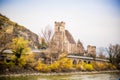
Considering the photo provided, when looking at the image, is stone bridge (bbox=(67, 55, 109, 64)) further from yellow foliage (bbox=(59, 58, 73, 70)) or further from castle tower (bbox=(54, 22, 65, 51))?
castle tower (bbox=(54, 22, 65, 51))

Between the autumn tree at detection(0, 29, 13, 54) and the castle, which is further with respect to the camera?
the castle

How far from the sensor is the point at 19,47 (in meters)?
3.78

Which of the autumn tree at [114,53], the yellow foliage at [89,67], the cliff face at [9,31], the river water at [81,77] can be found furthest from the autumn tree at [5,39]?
the autumn tree at [114,53]

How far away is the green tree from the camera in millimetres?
3758

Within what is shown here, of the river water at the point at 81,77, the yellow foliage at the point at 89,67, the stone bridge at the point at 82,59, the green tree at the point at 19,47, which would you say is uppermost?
the green tree at the point at 19,47

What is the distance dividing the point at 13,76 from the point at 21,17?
0.79m

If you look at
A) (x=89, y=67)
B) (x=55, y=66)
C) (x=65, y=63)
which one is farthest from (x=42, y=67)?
(x=89, y=67)

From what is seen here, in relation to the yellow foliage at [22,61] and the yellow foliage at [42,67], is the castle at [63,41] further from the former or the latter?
the yellow foliage at [22,61]

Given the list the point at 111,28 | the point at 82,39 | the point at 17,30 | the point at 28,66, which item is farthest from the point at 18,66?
the point at 111,28

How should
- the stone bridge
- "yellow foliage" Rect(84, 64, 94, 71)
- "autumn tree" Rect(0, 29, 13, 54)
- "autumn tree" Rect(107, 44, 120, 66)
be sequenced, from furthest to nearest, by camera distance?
"autumn tree" Rect(107, 44, 120, 66) < "yellow foliage" Rect(84, 64, 94, 71) < the stone bridge < "autumn tree" Rect(0, 29, 13, 54)

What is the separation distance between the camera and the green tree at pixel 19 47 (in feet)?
12.3

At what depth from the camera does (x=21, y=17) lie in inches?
153

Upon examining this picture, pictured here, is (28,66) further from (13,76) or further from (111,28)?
(111,28)

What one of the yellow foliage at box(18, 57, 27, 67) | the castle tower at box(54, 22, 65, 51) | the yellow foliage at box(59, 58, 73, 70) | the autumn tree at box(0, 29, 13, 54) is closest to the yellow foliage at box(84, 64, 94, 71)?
the yellow foliage at box(59, 58, 73, 70)
